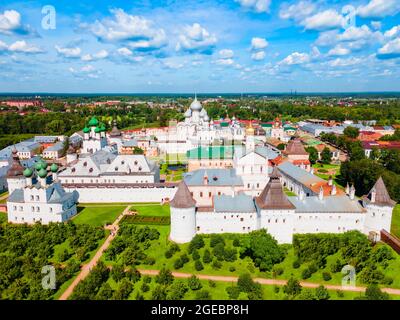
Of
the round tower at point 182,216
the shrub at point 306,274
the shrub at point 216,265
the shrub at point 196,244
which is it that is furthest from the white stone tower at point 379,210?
the round tower at point 182,216

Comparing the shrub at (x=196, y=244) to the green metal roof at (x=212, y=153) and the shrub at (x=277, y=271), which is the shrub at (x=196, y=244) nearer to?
the shrub at (x=277, y=271)

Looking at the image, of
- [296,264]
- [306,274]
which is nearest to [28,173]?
[296,264]

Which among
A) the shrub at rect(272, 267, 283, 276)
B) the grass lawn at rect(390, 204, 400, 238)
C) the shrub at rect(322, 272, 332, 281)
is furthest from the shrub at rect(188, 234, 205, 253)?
the grass lawn at rect(390, 204, 400, 238)

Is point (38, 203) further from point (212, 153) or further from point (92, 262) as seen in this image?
point (212, 153)

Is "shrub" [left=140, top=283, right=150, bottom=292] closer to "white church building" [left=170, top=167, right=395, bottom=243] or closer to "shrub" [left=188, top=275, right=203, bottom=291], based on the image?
"shrub" [left=188, top=275, right=203, bottom=291]

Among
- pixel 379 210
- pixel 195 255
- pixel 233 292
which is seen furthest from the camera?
pixel 379 210

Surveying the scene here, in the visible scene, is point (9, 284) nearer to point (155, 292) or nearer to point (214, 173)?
point (155, 292)
